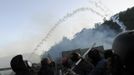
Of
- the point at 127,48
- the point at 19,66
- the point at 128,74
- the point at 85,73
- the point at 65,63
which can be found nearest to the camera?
the point at 128,74

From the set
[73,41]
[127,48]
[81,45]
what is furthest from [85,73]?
[73,41]

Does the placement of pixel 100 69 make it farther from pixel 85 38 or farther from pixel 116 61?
pixel 85 38

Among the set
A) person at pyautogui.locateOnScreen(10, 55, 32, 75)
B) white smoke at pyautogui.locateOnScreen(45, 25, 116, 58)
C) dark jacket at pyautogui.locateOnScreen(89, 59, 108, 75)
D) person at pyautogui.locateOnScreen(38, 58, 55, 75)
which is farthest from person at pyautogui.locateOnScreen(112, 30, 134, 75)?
white smoke at pyautogui.locateOnScreen(45, 25, 116, 58)

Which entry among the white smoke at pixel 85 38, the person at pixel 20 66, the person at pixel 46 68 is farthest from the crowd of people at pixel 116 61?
the white smoke at pixel 85 38

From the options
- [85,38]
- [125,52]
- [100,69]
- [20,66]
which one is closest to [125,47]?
[125,52]

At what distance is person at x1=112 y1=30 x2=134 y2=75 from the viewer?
20.8 ft

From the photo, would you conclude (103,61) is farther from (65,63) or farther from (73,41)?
(73,41)

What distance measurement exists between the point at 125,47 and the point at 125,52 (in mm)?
126

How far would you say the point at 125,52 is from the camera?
668 centimetres

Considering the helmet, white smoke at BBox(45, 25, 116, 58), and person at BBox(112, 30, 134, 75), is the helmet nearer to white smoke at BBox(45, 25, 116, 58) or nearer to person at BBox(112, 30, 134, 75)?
person at BBox(112, 30, 134, 75)

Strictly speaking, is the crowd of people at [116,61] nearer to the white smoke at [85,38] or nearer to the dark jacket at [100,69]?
the dark jacket at [100,69]

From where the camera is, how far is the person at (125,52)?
6352mm

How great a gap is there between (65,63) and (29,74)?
160 cm

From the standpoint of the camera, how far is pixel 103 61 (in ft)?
25.2
